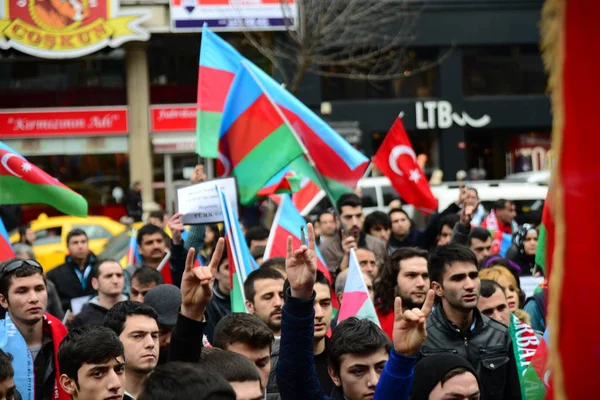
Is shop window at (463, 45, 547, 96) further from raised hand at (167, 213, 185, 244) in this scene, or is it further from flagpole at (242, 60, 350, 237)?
raised hand at (167, 213, 185, 244)

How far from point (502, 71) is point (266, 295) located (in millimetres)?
29144

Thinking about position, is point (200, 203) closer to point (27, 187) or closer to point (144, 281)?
point (144, 281)

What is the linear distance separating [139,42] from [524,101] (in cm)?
1233

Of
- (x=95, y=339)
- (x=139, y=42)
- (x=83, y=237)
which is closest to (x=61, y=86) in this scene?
(x=139, y=42)

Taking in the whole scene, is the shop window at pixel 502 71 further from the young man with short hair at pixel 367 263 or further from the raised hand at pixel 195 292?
the raised hand at pixel 195 292

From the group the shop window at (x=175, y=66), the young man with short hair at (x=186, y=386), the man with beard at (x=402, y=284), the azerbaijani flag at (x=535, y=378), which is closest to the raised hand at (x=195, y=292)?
the young man with short hair at (x=186, y=386)

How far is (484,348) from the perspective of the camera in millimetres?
5562

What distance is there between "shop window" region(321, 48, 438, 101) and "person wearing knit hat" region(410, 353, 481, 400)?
2825 cm

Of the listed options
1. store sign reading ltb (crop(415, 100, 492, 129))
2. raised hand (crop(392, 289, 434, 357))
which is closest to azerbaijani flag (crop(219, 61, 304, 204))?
raised hand (crop(392, 289, 434, 357))

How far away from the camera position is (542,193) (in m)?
18.7

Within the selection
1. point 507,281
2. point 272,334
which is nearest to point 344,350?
point 272,334

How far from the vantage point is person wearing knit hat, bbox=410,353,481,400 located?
14.2ft

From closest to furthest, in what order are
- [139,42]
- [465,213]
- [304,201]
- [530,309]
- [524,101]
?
[530,309] < [465,213] < [304,201] < [139,42] < [524,101]

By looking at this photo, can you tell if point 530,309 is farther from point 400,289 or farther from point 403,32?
point 403,32
